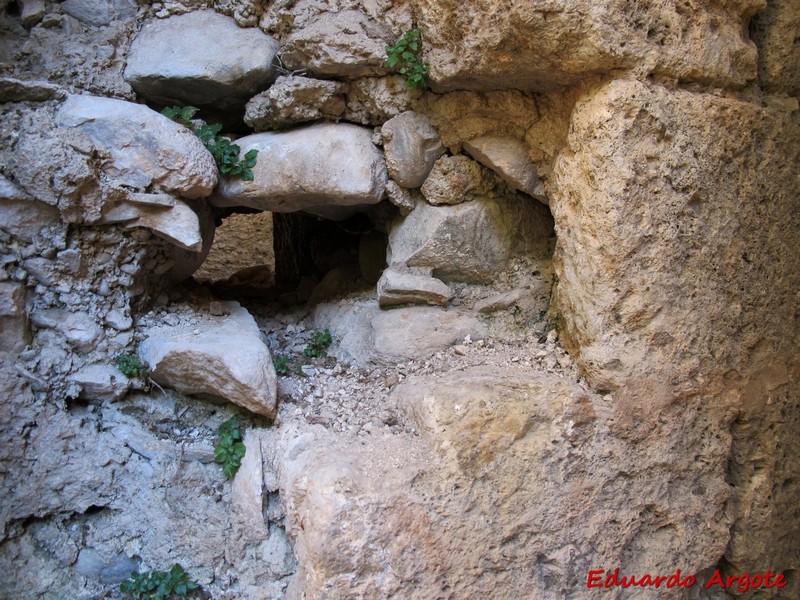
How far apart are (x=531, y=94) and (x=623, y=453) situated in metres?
1.46

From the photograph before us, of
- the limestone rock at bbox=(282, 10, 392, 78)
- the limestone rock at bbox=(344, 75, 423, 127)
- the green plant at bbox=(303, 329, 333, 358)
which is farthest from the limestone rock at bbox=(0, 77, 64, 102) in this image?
the green plant at bbox=(303, 329, 333, 358)

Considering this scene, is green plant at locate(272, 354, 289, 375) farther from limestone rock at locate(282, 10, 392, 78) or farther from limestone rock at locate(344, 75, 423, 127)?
limestone rock at locate(282, 10, 392, 78)

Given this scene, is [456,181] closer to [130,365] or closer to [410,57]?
[410,57]

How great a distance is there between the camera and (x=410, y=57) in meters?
2.62

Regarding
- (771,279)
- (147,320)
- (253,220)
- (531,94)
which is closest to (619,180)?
(531,94)

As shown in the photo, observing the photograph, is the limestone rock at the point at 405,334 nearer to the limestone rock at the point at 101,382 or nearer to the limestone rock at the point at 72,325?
the limestone rock at the point at 101,382

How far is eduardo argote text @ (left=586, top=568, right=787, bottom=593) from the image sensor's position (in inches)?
90.8

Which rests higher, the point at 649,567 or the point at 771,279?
the point at 771,279

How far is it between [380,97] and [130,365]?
1.59 meters

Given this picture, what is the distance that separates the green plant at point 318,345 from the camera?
308 centimetres

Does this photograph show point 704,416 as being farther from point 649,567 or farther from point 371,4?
point 371,4

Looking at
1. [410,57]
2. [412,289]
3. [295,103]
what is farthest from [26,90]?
[412,289]

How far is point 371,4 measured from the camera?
2.71 meters

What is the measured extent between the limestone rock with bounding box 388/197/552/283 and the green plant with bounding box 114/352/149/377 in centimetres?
121
